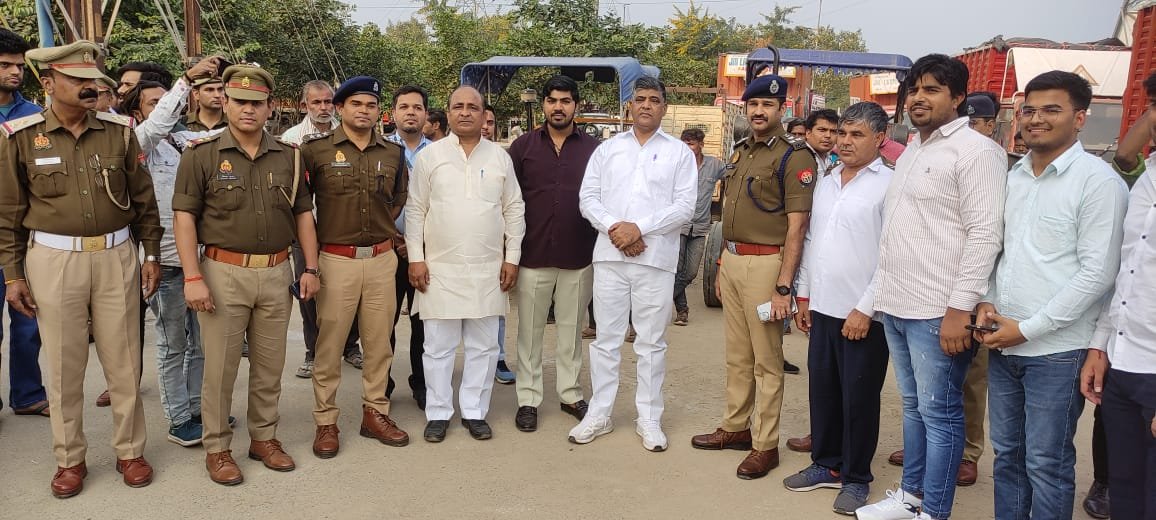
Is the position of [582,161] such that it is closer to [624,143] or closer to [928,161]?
[624,143]

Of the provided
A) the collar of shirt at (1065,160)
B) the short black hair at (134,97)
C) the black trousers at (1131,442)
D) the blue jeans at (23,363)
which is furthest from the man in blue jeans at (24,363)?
the black trousers at (1131,442)

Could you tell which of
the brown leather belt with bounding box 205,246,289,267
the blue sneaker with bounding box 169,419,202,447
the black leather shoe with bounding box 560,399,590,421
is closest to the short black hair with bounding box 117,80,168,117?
the brown leather belt with bounding box 205,246,289,267

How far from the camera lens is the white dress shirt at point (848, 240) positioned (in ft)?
12.2

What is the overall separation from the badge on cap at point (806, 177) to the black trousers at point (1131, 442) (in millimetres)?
1627

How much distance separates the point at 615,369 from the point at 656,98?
1555mm

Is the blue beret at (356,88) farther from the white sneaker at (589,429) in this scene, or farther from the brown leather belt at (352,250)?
the white sneaker at (589,429)

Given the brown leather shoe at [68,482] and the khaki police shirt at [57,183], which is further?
the brown leather shoe at [68,482]

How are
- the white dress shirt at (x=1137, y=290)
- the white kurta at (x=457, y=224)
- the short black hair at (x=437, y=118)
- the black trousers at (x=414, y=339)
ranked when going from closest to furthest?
1. the white dress shirt at (x=1137, y=290)
2. the white kurta at (x=457, y=224)
3. the black trousers at (x=414, y=339)
4. the short black hair at (x=437, y=118)

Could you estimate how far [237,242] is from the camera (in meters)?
3.88

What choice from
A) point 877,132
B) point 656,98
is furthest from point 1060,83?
point 656,98

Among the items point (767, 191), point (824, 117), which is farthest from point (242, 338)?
point (824, 117)

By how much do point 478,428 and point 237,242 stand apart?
5.59ft

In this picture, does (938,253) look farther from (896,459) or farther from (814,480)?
(896,459)

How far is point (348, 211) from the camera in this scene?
169 inches
